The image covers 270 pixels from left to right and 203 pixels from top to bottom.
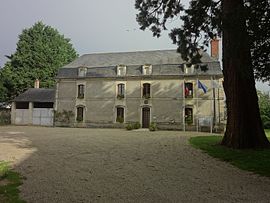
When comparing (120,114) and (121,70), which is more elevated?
(121,70)

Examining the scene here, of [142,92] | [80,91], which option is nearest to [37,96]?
[80,91]

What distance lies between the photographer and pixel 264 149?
9484mm

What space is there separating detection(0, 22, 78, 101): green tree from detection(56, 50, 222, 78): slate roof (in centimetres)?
780

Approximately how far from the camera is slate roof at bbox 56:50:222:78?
23.7 m

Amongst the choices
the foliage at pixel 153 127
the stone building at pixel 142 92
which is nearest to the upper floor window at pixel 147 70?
the stone building at pixel 142 92

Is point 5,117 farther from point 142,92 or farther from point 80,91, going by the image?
point 142,92

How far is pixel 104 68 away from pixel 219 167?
66.4ft

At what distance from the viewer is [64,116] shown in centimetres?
2573

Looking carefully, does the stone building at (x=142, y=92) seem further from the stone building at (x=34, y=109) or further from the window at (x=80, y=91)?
the stone building at (x=34, y=109)

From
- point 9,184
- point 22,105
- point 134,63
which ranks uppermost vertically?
point 134,63

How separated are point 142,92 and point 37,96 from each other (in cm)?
1072

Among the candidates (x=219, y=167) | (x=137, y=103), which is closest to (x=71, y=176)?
(x=219, y=167)

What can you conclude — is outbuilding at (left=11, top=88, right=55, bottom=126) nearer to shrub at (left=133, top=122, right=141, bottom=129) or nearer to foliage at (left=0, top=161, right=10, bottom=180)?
shrub at (left=133, top=122, right=141, bottom=129)

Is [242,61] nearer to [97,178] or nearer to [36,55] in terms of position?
[97,178]
